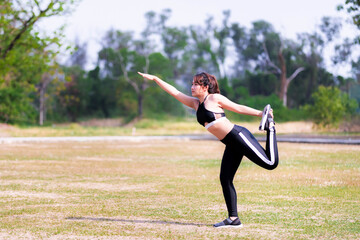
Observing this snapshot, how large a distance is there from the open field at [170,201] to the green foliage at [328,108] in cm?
2761

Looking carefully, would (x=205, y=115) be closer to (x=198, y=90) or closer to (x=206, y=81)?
(x=198, y=90)

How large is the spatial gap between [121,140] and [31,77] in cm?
2479

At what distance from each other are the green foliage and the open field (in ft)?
90.6

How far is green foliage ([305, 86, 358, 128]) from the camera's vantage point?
Answer: 44.5 metres

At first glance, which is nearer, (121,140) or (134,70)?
(121,140)

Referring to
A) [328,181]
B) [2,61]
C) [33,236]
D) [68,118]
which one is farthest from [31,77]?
[33,236]

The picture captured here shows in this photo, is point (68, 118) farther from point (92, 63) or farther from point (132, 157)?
point (132, 157)

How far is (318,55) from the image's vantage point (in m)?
68.8

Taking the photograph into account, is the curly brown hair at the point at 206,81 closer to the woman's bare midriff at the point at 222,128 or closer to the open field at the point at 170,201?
the woman's bare midriff at the point at 222,128

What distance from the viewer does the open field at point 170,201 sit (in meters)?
7.01

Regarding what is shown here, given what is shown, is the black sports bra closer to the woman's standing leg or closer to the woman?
the woman

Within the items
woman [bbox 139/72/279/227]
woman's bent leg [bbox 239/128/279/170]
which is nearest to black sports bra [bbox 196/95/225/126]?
woman [bbox 139/72/279/227]

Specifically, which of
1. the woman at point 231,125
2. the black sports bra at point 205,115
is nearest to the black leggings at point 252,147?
the woman at point 231,125

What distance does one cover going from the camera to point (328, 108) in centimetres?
4481
